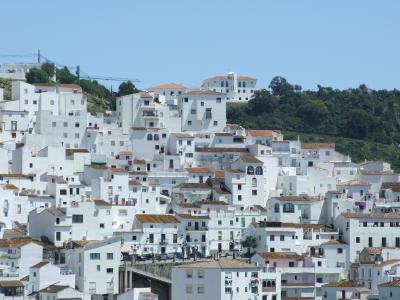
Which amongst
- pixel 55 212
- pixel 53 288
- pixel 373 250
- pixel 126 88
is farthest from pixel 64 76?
A: pixel 53 288

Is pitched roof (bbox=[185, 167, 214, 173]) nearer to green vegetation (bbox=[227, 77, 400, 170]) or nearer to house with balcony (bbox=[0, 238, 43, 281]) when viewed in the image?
house with balcony (bbox=[0, 238, 43, 281])

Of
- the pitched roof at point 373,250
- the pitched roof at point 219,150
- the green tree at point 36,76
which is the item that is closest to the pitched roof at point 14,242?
the pitched roof at point 373,250

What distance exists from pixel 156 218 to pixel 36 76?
21761mm

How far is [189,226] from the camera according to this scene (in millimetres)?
73312

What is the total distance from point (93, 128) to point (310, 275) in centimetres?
1766

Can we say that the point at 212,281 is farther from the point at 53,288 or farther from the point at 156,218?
the point at 156,218

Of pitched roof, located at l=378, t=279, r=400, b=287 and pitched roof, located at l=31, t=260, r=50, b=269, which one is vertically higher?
pitched roof, located at l=31, t=260, r=50, b=269

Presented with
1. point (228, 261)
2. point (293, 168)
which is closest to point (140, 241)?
point (228, 261)

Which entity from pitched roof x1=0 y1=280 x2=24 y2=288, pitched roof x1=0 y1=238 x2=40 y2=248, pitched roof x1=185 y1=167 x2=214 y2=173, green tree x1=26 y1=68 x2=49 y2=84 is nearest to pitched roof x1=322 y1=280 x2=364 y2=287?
pitched roof x1=0 y1=238 x2=40 y2=248

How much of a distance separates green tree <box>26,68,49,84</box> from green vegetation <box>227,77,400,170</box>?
712 inches

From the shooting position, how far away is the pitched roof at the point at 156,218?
72.3m

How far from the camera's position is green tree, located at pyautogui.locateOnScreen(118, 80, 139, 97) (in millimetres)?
95562

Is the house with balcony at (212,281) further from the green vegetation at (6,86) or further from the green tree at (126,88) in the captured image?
the green tree at (126,88)

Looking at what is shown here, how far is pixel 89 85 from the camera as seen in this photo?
319ft
